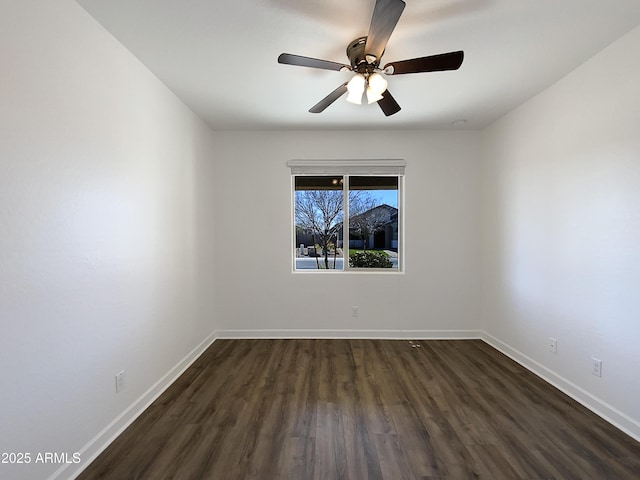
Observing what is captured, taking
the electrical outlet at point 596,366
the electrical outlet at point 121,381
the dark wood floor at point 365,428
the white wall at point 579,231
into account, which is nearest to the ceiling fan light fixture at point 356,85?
the white wall at point 579,231

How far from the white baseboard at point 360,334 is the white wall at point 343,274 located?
12 millimetres

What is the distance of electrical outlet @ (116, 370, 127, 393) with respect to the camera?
1.86 m

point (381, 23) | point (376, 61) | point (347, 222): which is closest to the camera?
point (381, 23)

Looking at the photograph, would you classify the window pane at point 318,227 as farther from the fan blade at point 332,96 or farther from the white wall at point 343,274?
the fan blade at point 332,96

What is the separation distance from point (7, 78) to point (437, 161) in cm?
363

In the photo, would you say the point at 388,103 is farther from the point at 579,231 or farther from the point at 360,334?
the point at 360,334

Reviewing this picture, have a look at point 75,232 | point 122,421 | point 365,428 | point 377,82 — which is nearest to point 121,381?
point 122,421

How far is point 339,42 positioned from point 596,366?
9.56 feet

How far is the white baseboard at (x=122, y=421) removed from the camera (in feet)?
5.05

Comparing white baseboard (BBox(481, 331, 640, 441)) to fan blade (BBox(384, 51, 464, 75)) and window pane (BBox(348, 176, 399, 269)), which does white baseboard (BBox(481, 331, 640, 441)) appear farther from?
fan blade (BBox(384, 51, 464, 75))

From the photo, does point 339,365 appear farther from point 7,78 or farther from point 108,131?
point 7,78

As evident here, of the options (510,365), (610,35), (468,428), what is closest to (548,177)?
(610,35)

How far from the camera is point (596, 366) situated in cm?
207

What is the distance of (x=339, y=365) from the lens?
2816 millimetres
